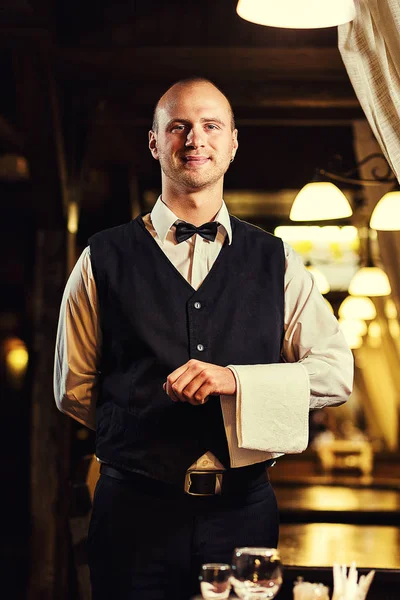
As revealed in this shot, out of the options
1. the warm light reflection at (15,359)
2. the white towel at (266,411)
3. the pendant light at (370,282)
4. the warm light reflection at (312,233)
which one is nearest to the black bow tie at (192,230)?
the white towel at (266,411)

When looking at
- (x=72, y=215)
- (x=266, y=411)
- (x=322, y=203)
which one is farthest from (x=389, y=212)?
(x=266, y=411)

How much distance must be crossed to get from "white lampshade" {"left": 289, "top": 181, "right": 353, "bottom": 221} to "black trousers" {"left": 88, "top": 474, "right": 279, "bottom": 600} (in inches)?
133

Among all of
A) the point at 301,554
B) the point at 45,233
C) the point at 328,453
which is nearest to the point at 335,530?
the point at 301,554

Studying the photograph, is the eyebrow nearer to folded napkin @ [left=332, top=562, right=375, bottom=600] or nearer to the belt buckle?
the belt buckle

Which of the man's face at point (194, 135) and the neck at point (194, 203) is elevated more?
the man's face at point (194, 135)

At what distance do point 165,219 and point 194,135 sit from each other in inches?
8.5

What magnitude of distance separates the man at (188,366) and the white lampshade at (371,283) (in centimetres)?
541

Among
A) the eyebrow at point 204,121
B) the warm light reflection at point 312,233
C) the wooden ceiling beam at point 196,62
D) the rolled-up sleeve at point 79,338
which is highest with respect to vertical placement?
the wooden ceiling beam at point 196,62

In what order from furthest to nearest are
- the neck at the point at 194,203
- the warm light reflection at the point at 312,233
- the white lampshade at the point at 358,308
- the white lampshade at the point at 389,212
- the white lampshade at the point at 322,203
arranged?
the white lampshade at the point at 358,308, the warm light reflection at the point at 312,233, the white lampshade at the point at 322,203, the white lampshade at the point at 389,212, the neck at the point at 194,203

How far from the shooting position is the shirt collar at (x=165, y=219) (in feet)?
7.18

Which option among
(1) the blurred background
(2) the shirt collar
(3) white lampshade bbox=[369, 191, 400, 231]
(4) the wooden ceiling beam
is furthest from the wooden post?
(2) the shirt collar

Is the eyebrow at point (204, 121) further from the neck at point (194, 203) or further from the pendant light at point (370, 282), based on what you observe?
the pendant light at point (370, 282)

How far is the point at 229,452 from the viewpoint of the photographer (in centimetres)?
200

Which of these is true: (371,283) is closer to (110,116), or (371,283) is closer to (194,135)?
(110,116)
